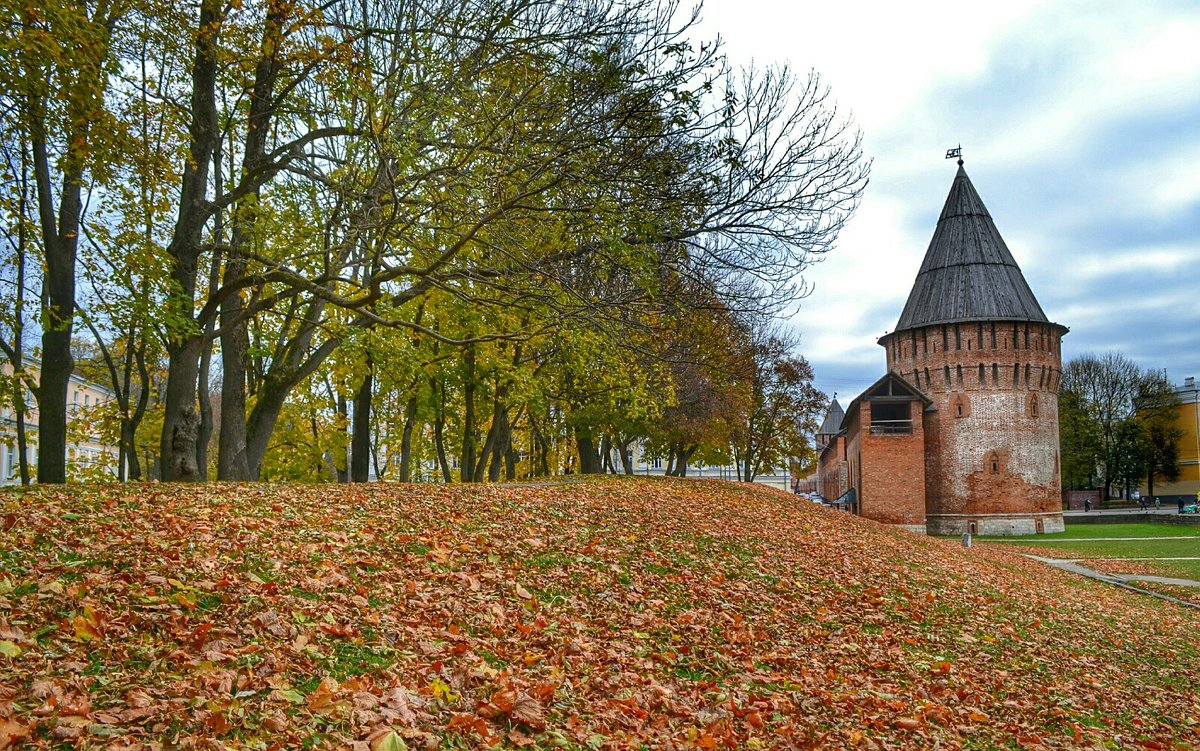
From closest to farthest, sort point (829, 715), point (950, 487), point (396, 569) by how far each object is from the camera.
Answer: point (829, 715) → point (396, 569) → point (950, 487)

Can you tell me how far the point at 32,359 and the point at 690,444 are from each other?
21.8 m

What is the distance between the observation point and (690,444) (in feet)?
108

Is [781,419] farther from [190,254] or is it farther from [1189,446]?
[1189,446]

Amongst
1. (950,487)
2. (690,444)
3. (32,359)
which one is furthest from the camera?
(950,487)

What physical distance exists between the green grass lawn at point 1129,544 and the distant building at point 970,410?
104 inches

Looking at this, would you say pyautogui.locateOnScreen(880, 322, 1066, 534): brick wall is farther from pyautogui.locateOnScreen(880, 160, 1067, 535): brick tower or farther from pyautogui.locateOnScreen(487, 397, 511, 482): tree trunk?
pyautogui.locateOnScreen(487, 397, 511, 482): tree trunk

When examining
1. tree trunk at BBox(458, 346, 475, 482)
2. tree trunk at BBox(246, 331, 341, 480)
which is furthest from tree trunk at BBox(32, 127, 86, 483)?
tree trunk at BBox(458, 346, 475, 482)

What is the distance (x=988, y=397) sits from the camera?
46.2 metres

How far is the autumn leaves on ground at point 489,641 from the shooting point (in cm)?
470

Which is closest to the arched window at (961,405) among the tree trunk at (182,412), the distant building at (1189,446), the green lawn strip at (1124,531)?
the green lawn strip at (1124,531)

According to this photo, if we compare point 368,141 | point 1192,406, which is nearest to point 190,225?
point 368,141

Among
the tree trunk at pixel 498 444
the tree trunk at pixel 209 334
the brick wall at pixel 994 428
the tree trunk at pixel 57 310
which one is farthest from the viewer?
the brick wall at pixel 994 428

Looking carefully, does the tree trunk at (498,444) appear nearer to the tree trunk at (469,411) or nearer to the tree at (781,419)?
the tree trunk at (469,411)

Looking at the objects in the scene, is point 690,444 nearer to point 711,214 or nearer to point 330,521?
Answer: point 711,214
